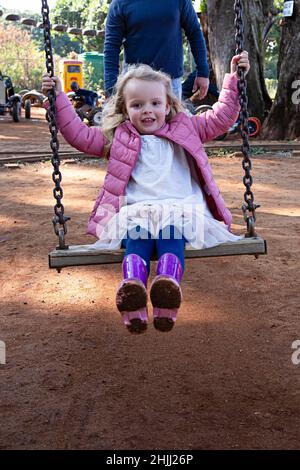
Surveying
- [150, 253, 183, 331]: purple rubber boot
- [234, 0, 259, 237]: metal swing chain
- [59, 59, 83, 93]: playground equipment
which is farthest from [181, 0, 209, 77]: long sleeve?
[59, 59, 83, 93]: playground equipment

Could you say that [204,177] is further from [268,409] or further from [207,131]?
[268,409]

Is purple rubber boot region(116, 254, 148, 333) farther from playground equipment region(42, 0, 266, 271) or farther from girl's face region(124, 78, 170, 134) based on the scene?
girl's face region(124, 78, 170, 134)

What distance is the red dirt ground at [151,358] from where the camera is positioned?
7.99 feet

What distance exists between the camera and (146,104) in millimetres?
3121

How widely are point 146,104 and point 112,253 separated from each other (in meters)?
0.77

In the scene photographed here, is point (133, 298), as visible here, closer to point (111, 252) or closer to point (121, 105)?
Result: point (111, 252)

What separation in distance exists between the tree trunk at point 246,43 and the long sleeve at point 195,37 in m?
6.78

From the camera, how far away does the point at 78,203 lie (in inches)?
250

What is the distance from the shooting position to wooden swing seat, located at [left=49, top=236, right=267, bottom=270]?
Answer: 9.20 ft

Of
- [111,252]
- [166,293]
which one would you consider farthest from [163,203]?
[166,293]

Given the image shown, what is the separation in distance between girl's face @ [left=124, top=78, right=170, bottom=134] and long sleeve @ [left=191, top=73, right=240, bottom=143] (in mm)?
225

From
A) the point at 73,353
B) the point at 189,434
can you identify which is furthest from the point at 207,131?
the point at 189,434

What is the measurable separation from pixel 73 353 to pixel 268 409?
1020 millimetres

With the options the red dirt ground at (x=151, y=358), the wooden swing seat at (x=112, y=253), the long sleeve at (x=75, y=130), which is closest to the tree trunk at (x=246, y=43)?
the red dirt ground at (x=151, y=358)
